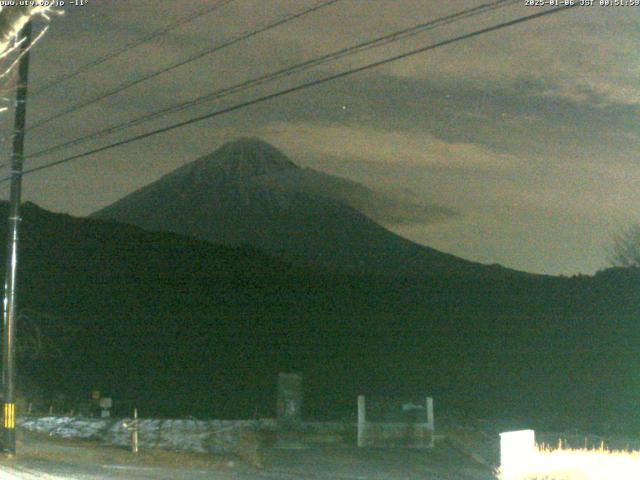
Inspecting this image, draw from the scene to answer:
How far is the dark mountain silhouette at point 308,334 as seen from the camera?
43.3 metres

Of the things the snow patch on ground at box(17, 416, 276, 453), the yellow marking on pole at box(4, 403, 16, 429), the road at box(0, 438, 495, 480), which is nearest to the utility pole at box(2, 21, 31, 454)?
the yellow marking on pole at box(4, 403, 16, 429)

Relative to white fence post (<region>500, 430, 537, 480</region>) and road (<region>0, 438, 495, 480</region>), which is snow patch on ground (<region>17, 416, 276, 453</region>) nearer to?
road (<region>0, 438, 495, 480</region>)

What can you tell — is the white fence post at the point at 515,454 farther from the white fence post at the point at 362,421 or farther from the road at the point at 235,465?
the white fence post at the point at 362,421

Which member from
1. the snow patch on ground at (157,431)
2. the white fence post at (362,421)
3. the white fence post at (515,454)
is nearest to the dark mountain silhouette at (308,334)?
the white fence post at (362,421)

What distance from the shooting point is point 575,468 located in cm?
1256

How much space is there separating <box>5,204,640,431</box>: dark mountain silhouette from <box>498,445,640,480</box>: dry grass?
67.2 feet

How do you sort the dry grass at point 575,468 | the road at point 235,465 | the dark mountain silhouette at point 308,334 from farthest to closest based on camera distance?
the dark mountain silhouette at point 308,334 → the road at point 235,465 → the dry grass at point 575,468

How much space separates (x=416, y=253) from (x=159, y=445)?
3087 inches

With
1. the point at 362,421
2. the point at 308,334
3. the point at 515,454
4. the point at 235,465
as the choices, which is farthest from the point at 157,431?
the point at 308,334

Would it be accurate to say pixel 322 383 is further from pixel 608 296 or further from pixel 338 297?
pixel 608 296

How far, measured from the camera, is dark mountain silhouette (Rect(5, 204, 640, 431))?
43.3m

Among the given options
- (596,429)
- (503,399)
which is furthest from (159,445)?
(503,399)

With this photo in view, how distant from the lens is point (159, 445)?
76.9 ft

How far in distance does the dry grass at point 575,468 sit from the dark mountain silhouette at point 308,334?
20.5m
